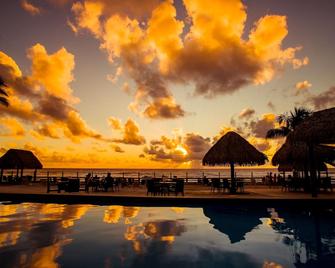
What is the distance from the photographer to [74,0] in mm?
12820

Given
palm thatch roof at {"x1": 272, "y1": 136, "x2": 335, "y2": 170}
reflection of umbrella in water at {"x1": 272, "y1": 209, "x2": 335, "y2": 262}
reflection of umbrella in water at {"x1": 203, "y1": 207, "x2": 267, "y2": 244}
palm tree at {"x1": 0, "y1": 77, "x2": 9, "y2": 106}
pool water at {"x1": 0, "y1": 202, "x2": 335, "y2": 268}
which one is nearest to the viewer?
pool water at {"x1": 0, "y1": 202, "x2": 335, "y2": 268}

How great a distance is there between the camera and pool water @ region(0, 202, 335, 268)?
6.46 metres

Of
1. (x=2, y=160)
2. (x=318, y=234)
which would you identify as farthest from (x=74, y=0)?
(x=2, y=160)

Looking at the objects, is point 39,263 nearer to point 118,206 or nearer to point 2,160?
point 118,206

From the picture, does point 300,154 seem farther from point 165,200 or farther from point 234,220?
point 165,200

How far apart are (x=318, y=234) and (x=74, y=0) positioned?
44.4ft

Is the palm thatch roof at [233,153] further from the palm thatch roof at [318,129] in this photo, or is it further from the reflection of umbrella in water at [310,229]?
the reflection of umbrella in water at [310,229]

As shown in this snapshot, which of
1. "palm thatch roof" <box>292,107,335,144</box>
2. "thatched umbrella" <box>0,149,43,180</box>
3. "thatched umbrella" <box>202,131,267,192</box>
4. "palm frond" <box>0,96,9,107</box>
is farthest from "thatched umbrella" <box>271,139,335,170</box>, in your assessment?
"thatched umbrella" <box>0,149,43,180</box>

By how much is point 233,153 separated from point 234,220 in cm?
737

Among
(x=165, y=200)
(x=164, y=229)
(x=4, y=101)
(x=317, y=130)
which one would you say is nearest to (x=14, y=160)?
(x=4, y=101)

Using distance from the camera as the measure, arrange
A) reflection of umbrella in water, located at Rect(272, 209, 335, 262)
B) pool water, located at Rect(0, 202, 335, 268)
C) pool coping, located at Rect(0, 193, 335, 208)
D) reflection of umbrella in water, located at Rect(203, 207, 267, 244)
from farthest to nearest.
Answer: pool coping, located at Rect(0, 193, 335, 208)
reflection of umbrella in water, located at Rect(203, 207, 267, 244)
reflection of umbrella in water, located at Rect(272, 209, 335, 262)
pool water, located at Rect(0, 202, 335, 268)

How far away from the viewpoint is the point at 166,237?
8391 millimetres

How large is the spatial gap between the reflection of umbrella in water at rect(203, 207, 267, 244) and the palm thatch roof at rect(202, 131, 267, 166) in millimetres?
5869

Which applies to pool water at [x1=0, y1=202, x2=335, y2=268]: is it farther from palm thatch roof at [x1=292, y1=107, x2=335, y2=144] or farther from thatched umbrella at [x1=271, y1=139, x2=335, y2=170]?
thatched umbrella at [x1=271, y1=139, x2=335, y2=170]
